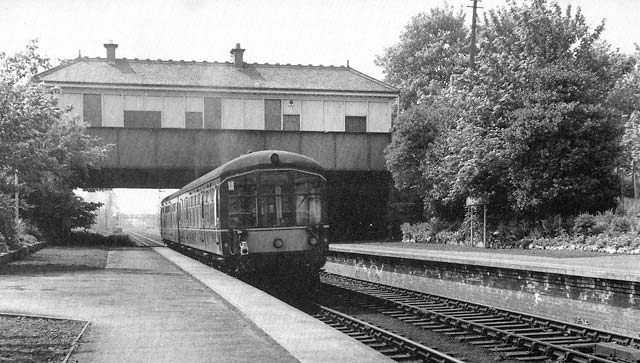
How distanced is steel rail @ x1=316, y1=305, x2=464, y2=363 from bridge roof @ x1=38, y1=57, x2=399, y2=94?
2510 centimetres

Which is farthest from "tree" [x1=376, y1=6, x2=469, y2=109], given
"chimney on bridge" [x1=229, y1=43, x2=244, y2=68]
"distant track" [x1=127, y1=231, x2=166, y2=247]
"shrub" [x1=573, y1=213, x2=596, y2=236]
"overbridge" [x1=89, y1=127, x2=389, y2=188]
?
"shrub" [x1=573, y1=213, x2=596, y2=236]

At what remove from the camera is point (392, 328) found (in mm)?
11570

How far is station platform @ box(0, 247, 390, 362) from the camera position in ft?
23.7

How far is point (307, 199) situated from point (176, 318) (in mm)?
5634

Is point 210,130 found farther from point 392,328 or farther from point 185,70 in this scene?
point 392,328

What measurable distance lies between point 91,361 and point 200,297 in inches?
209

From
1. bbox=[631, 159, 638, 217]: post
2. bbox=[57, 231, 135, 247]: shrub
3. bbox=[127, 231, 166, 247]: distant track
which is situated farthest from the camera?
bbox=[127, 231, 166, 247]: distant track

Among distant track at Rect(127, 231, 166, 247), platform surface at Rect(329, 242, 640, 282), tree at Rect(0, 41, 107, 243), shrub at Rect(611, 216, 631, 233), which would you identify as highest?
tree at Rect(0, 41, 107, 243)

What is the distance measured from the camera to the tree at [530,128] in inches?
805

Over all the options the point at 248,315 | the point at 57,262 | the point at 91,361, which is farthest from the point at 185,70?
the point at 91,361

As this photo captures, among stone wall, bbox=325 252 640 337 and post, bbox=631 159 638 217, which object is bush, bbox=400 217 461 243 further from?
stone wall, bbox=325 252 640 337

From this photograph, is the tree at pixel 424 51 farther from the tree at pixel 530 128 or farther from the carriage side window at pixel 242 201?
the carriage side window at pixel 242 201

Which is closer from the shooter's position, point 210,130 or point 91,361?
point 91,361

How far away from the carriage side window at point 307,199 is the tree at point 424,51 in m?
30.4
